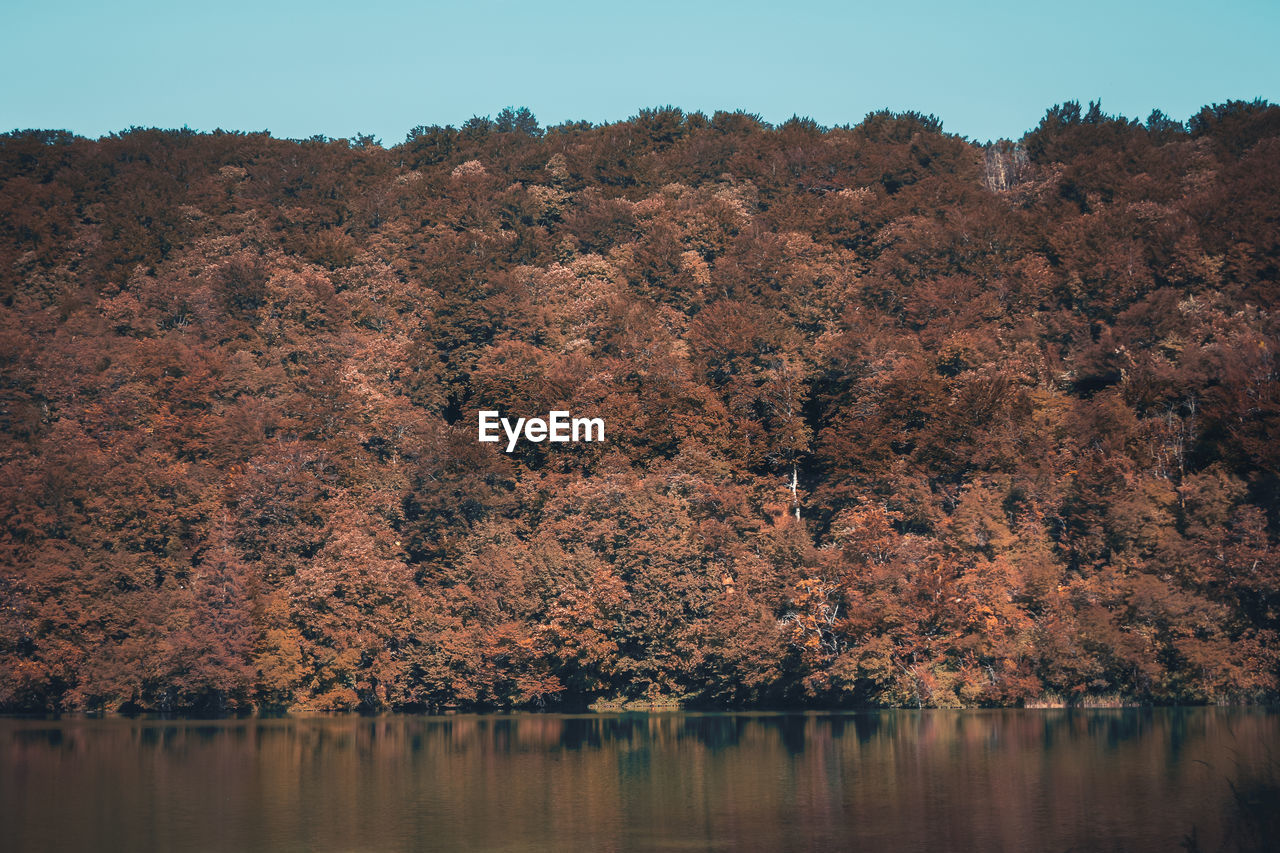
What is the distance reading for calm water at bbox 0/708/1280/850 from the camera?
39.9 metres

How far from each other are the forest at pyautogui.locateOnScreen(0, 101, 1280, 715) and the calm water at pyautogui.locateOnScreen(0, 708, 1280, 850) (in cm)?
639

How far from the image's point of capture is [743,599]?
7438cm

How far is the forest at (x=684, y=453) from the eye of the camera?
71.1m

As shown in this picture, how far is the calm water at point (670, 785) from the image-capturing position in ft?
131

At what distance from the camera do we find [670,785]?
49375mm

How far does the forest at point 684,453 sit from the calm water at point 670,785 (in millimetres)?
6388

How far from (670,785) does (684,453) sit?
33.5 m

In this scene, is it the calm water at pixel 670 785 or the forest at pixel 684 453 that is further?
the forest at pixel 684 453

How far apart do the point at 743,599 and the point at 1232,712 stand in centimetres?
2388

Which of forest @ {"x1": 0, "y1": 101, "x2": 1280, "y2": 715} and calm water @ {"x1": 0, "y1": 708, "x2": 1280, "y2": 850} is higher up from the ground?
forest @ {"x1": 0, "y1": 101, "x2": 1280, "y2": 715}

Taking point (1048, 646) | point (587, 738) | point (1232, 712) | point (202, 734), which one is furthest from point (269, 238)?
point (1232, 712)

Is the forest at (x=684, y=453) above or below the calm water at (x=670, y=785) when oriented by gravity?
above

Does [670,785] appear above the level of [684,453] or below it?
below

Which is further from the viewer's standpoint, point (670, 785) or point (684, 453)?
point (684, 453)
